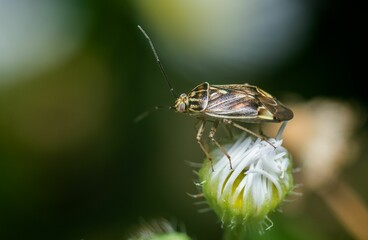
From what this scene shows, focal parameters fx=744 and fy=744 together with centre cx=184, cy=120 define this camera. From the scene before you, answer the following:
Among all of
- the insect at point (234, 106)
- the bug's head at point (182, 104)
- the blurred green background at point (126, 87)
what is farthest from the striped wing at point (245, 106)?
the blurred green background at point (126, 87)

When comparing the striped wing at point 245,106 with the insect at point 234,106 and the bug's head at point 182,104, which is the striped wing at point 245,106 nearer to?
the insect at point 234,106

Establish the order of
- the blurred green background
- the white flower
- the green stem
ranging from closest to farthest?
the white flower
the green stem
the blurred green background

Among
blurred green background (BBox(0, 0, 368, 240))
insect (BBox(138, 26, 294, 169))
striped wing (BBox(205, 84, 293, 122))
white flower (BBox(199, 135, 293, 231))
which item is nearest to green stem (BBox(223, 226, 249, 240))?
white flower (BBox(199, 135, 293, 231))

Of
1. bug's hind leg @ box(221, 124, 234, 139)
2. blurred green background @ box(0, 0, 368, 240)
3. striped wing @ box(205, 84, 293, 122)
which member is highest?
striped wing @ box(205, 84, 293, 122)

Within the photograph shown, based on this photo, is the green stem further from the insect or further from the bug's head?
the bug's head

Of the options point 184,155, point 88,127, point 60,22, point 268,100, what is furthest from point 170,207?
point 268,100

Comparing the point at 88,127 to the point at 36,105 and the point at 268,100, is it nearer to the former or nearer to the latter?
the point at 36,105

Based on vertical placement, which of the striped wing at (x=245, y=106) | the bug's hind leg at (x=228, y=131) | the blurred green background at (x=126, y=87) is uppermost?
the striped wing at (x=245, y=106)
